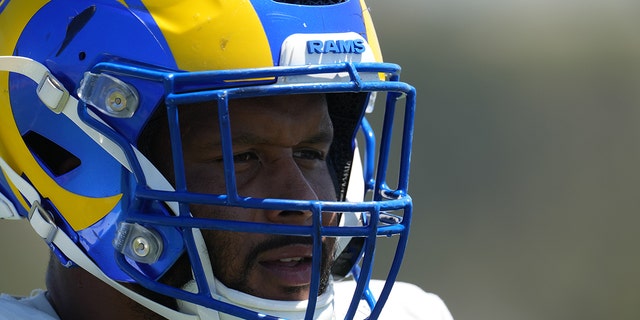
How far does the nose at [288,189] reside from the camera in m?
1.79

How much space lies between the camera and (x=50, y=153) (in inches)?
74.8

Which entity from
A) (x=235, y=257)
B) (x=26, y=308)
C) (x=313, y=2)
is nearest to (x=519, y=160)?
(x=313, y=2)

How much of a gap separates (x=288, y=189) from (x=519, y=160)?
2.06m

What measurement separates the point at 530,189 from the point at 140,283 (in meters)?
2.27

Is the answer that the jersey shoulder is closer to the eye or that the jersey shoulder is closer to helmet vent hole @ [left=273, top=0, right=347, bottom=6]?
the eye

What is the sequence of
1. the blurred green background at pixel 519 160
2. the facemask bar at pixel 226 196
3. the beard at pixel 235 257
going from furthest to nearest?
the blurred green background at pixel 519 160
the beard at pixel 235 257
the facemask bar at pixel 226 196

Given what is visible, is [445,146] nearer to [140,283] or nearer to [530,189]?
[530,189]

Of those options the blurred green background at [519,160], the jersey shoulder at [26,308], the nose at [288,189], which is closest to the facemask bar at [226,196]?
the nose at [288,189]

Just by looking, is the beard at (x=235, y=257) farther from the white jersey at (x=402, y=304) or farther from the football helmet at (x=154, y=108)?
the white jersey at (x=402, y=304)

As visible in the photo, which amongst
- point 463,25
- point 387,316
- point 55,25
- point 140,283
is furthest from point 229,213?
point 463,25

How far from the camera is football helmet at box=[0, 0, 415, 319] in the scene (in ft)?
5.56

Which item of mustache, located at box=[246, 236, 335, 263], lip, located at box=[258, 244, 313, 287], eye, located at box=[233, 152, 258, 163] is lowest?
lip, located at box=[258, 244, 313, 287]

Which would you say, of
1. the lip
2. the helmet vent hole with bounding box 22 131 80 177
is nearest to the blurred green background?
the lip

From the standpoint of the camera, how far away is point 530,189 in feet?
12.2
